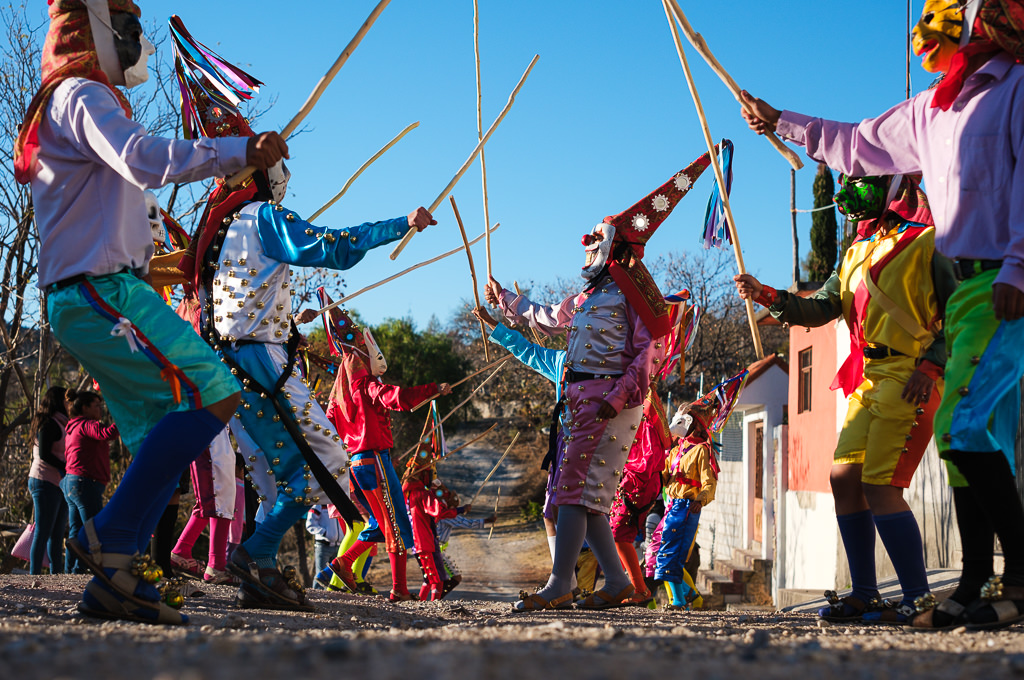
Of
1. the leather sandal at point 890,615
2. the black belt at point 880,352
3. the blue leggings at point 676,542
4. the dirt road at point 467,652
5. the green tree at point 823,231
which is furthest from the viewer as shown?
the green tree at point 823,231

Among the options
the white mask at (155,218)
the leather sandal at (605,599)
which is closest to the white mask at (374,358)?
the white mask at (155,218)

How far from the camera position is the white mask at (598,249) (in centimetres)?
541

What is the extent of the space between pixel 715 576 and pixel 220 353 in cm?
1371

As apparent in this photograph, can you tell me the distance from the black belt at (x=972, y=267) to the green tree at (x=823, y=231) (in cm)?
2236

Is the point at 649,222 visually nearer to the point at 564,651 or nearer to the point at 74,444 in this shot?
the point at 564,651

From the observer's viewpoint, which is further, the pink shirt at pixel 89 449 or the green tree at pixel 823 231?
the green tree at pixel 823 231

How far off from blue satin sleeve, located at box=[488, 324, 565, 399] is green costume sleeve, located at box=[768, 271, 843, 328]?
2.13 meters

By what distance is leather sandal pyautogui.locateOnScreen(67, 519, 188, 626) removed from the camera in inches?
119

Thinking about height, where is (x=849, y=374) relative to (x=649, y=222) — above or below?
below

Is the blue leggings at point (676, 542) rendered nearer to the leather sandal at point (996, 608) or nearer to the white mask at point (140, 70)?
the leather sandal at point (996, 608)

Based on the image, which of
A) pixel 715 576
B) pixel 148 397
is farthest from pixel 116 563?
pixel 715 576

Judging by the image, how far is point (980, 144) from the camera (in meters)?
3.25

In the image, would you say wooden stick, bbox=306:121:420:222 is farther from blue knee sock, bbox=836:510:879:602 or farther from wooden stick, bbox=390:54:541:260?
blue knee sock, bbox=836:510:879:602

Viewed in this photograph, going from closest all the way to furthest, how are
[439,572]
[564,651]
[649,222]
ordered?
[564,651], [649,222], [439,572]
